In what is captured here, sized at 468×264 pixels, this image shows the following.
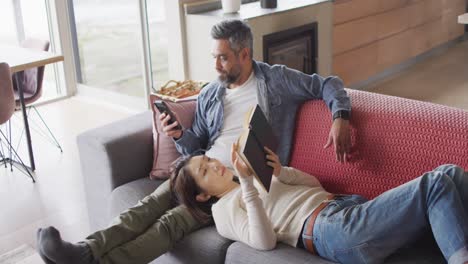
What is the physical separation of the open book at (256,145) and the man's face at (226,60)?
1.53ft

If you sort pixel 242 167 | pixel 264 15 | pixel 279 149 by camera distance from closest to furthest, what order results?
pixel 242 167
pixel 279 149
pixel 264 15

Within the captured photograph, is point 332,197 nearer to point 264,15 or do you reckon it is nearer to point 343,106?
point 343,106

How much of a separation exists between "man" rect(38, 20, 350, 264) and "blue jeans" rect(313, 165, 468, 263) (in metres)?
0.42

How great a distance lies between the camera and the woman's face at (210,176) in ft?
7.15

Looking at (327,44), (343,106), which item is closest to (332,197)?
(343,106)

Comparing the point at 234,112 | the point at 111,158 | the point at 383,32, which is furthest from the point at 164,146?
the point at 383,32

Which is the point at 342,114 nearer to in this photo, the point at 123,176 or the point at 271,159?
the point at 271,159

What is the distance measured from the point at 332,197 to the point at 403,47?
4.04 metres

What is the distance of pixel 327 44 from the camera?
4.58 m

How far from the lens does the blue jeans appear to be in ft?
5.58

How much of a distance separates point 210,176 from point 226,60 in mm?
523

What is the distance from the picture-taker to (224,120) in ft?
8.24

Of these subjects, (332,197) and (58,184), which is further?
(58,184)

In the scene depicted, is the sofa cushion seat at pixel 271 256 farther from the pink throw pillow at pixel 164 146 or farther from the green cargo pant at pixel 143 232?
the pink throw pillow at pixel 164 146
